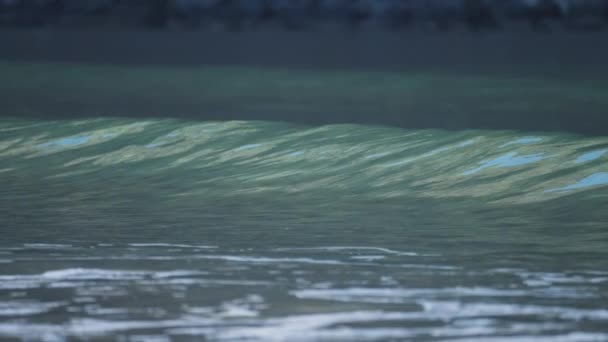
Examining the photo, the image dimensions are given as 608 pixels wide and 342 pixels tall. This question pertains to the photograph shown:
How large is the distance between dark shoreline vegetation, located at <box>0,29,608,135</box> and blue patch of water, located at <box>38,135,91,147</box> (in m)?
0.70

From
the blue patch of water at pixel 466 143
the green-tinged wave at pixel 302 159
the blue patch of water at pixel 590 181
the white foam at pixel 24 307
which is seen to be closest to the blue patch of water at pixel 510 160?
the green-tinged wave at pixel 302 159

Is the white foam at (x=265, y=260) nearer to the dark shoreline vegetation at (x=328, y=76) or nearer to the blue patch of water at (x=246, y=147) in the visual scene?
the blue patch of water at (x=246, y=147)

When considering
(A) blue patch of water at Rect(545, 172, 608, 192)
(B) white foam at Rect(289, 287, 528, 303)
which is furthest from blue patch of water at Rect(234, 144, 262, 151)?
(B) white foam at Rect(289, 287, 528, 303)

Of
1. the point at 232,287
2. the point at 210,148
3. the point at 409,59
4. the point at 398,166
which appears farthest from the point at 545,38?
the point at 232,287

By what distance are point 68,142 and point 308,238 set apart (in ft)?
10.0

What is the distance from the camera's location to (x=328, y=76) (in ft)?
20.6

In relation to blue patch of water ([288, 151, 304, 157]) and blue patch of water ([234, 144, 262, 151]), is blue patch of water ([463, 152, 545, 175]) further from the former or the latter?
blue patch of water ([234, 144, 262, 151])

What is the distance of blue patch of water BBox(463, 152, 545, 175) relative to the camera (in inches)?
195

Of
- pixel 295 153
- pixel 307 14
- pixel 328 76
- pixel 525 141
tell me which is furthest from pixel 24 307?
pixel 328 76

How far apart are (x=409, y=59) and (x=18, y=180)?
2.37 m

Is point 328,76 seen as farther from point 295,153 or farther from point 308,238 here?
point 308,238

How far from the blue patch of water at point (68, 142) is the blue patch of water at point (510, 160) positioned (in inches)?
81.9

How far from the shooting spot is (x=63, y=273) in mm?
2445

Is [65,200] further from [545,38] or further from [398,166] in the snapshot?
[545,38]
